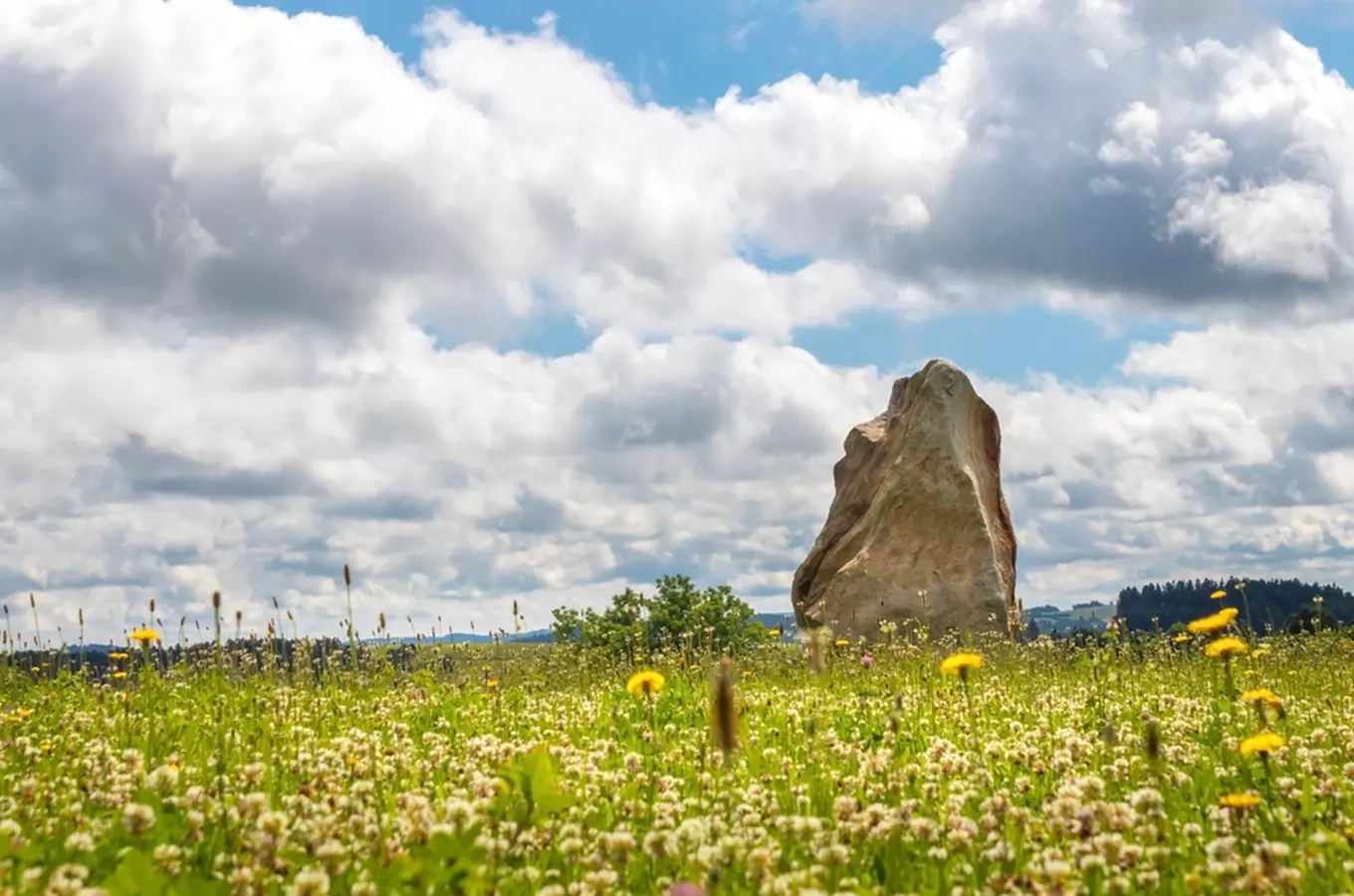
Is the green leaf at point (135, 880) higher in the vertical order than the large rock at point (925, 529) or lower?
lower

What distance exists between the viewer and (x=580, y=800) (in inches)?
272

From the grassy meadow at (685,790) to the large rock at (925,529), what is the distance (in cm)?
1102

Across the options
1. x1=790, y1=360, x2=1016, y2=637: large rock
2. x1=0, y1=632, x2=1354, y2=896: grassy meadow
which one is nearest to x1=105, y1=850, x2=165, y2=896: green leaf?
x1=0, y1=632, x2=1354, y2=896: grassy meadow

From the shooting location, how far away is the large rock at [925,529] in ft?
80.9

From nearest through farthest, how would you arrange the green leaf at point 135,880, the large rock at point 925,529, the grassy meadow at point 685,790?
the green leaf at point 135,880 < the grassy meadow at point 685,790 < the large rock at point 925,529

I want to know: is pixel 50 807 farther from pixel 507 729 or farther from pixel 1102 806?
pixel 1102 806

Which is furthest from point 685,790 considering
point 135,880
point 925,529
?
point 925,529

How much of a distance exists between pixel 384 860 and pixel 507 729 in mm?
4770

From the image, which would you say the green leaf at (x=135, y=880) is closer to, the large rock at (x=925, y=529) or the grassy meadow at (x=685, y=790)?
the grassy meadow at (x=685, y=790)

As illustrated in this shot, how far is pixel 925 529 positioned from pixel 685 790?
18844 millimetres

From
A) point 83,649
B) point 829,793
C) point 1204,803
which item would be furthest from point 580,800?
point 83,649

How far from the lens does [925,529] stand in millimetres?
25406

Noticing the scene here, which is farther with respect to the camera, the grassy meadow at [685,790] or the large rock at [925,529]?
the large rock at [925,529]

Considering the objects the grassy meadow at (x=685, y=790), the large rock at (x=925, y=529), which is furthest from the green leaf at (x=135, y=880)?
the large rock at (x=925, y=529)
